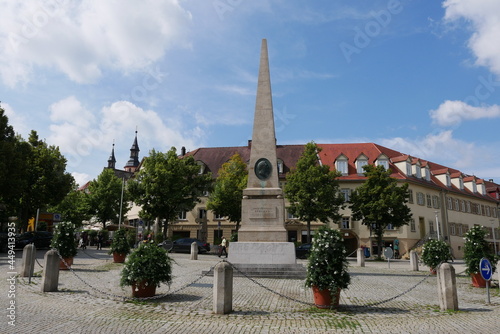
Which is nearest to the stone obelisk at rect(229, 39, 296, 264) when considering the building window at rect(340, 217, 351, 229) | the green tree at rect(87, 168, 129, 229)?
the building window at rect(340, 217, 351, 229)

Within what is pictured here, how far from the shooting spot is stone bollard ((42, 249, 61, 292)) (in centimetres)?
995

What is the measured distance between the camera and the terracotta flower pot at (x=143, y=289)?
8.97 meters

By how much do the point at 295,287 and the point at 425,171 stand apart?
41997mm

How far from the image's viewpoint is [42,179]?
31.5 metres

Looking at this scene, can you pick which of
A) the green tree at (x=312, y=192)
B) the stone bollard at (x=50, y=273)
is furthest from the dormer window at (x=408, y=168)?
the stone bollard at (x=50, y=273)

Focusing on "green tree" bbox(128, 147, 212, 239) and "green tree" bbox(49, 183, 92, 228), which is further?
"green tree" bbox(49, 183, 92, 228)

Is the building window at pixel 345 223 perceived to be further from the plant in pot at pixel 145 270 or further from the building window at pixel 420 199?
the plant in pot at pixel 145 270

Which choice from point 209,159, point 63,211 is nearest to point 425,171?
point 209,159

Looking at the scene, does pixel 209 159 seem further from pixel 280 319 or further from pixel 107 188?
pixel 280 319

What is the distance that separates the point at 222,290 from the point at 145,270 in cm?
208

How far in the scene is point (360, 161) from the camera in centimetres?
4534

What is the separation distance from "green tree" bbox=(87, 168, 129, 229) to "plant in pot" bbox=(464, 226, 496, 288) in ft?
158

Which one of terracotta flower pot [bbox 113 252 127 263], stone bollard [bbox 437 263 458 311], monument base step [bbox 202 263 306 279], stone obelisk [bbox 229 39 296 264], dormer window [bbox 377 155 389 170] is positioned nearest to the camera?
stone bollard [bbox 437 263 458 311]

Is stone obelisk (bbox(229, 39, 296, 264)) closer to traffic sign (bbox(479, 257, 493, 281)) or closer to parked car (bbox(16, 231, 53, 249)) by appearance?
traffic sign (bbox(479, 257, 493, 281))
